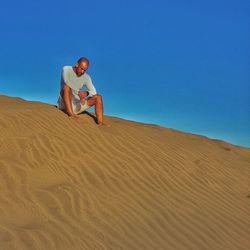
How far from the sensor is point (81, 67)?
34.3 ft

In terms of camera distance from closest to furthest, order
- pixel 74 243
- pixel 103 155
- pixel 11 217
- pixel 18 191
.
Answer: pixel 74 243 < pixel 11 217 < pixel 18 191 < pixel 103 155

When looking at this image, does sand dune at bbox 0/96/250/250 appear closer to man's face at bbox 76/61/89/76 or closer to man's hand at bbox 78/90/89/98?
man's hand at bbox 78/90/89/98

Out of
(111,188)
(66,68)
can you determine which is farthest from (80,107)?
(111,188)

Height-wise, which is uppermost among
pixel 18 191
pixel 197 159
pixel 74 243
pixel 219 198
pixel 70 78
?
pixel 70 78

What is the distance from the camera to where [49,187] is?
786 centimetres

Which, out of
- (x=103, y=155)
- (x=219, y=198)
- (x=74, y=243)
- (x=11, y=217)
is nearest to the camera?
(x=74, y=243)

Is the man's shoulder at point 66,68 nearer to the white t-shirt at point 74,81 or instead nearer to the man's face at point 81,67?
the white t-shirt at point 74,81

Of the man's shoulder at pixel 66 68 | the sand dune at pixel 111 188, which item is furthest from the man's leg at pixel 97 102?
the man's shoulder at pixel 66 68

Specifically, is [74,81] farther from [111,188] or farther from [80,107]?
[111,188]

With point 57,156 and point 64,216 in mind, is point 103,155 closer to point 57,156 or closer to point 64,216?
point 57,156

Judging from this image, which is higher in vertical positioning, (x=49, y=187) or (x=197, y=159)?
(x=197, y=159)

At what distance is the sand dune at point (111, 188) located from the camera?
654 centimetres

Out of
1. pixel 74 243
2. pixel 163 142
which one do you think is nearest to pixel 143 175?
pixel 163 142

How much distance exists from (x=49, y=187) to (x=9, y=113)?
3.59 metres
